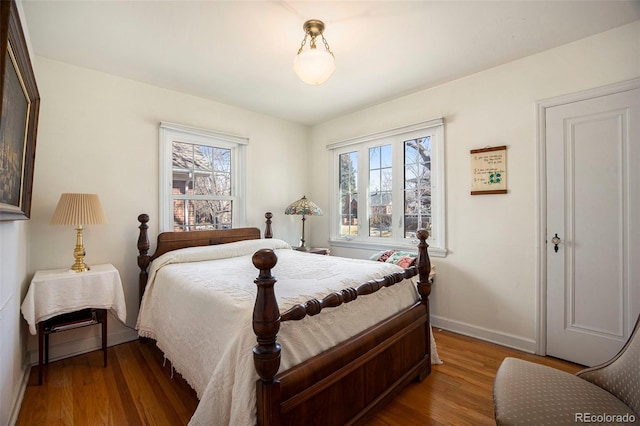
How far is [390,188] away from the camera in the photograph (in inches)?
141

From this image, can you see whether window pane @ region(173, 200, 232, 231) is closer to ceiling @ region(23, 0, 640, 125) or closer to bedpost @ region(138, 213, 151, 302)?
bedpost @ region(138, 213, 151, 302)

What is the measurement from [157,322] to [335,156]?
2.92 meters

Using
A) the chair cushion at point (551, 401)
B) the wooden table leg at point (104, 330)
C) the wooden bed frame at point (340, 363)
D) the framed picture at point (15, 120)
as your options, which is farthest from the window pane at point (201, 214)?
the chair cushion at point (551, 401)

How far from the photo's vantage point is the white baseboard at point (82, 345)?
7.97 ft

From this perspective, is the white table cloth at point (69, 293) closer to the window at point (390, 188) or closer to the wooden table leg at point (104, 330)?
the wooden table leg at point (104, 330)

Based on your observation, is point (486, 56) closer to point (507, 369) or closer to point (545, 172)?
point (545, 172)

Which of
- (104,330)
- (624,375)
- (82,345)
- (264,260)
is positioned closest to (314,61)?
(264,260)

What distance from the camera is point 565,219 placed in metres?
2.38

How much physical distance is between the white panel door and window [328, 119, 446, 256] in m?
0.95

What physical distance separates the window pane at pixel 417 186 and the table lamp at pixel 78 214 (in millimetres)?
2984

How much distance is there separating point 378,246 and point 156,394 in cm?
259

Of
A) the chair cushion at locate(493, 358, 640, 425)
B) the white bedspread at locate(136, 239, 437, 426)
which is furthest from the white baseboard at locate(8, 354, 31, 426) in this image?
the chair cushion at locate(493, 358, 640, 425)

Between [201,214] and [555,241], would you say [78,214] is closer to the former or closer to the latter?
[201,214]

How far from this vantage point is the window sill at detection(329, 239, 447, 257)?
3084 millimetres
